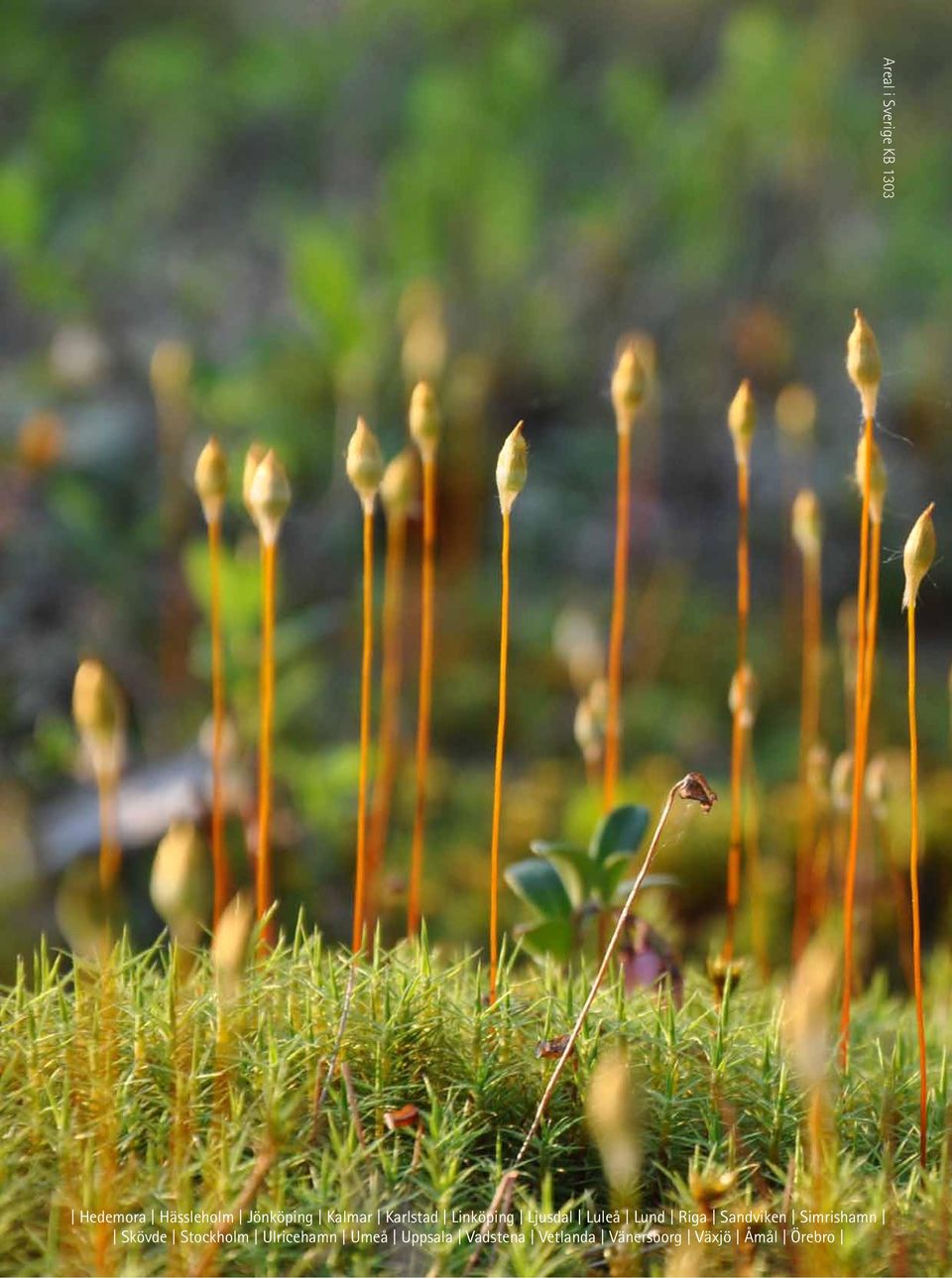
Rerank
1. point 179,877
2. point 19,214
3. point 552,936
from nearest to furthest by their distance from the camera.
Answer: point 179,877 < point 552,936 < point 19,214

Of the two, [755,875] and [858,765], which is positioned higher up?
[858,765]

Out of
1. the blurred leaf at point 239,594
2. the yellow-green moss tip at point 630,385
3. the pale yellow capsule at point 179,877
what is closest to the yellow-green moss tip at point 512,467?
the yellow-green moss tip at point 630,385

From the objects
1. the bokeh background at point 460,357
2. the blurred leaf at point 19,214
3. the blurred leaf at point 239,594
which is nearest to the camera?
the blurred leaf at point 239,594

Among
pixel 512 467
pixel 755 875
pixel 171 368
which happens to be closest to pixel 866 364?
pixel 512 467

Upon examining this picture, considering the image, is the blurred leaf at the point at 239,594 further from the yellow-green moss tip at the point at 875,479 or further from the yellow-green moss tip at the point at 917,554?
the yellow-green moss tip at the point at 917,554

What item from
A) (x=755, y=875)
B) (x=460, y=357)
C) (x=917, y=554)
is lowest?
(x=755, y=875)

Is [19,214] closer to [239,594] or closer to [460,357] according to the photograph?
[460,357]
